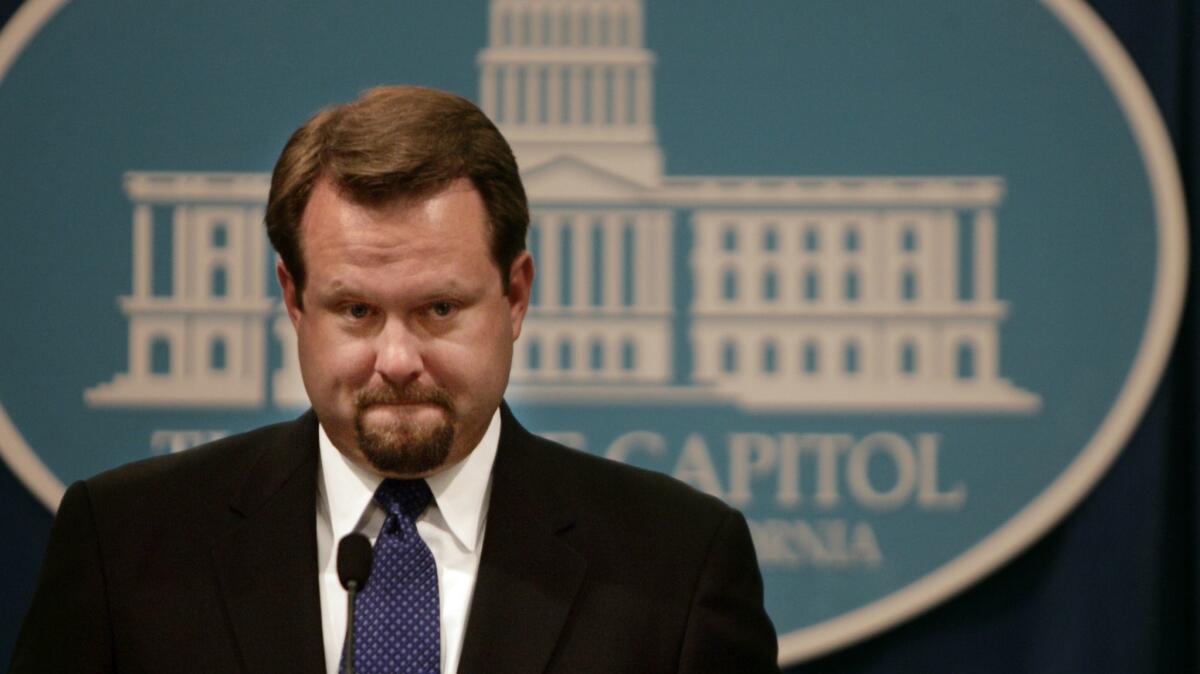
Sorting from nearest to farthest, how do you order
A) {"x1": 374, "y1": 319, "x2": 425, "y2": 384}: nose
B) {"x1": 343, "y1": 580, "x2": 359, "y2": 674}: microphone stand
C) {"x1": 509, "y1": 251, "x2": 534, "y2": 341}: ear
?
{"x1": 343, "y1": 580, "x2": 359, "y2": 674}: microphone stand → {"x1": 374, "y1": 319, "x2": 425, "y2": 384}: nose → {"x1": 509, "y1": 251, "x2": 534, "y2": 341}: ear

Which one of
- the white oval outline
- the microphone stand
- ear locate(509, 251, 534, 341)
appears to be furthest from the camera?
the white oval outline

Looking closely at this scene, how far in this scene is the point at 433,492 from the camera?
4.97 feet

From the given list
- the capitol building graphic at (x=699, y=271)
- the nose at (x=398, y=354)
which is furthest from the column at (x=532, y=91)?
the nose at (x=398, y=354)

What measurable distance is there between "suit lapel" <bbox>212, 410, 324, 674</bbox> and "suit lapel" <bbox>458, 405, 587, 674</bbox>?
153 mm

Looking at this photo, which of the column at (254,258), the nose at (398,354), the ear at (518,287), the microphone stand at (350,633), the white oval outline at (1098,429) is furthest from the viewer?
the column at (254,258)

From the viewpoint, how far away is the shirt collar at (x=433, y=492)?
1503mm

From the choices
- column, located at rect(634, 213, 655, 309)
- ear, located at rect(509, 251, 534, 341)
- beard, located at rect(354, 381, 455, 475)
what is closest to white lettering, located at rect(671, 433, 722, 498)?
column, located at rect(634, 213, 655, 309)

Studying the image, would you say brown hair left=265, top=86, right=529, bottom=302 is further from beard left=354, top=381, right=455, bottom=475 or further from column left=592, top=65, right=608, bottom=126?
column left=592, top=65, right=608, bottom=126

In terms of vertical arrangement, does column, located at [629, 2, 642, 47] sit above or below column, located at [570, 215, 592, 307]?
above

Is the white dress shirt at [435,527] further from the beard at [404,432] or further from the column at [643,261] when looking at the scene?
the column at [643,261]

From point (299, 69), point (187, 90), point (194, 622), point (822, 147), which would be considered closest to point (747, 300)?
point (822, 147)

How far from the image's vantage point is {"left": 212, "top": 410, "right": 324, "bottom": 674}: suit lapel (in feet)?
4.68

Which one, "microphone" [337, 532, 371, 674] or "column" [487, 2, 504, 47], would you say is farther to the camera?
"column" [487, 2, 504, 47]

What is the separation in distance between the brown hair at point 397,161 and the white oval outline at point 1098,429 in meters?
1.04
